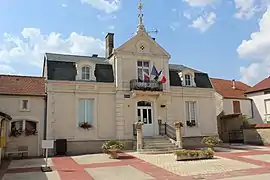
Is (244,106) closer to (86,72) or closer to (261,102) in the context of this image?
(261,102)

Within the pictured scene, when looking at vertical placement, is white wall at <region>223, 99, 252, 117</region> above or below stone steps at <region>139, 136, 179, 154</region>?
above

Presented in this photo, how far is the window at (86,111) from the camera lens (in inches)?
707

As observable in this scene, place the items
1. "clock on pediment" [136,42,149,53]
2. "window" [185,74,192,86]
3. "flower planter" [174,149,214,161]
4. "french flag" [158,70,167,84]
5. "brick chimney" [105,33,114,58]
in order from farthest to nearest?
"brick chimney" [105,33,114,58], "window" [185,74,192,86], "clock on pediment" [136,42,149,53], "french flag" [158,70,167,84], "flower planter" [174,149,214,161]

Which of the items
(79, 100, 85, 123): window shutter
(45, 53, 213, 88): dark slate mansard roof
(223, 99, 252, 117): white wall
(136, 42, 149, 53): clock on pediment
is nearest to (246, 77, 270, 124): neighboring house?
(223, 99, 252, 117): white wall

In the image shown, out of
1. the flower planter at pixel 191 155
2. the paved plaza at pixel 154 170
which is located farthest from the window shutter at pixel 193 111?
the paved plaza at pixel 154 170

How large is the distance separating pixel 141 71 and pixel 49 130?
7.57m

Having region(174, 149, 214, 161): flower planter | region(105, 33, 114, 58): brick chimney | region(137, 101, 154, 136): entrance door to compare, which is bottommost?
region(174, 149, 214, 161): flower planter

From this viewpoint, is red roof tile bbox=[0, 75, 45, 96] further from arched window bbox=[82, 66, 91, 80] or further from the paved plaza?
the paved plaza

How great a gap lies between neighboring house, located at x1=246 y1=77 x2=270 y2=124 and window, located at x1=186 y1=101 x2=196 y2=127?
9.20 m

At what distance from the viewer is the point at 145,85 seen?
62.0 ft

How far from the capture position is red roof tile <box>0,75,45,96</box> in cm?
1684

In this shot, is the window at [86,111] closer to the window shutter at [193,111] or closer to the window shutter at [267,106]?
the window shutter at [193,111]

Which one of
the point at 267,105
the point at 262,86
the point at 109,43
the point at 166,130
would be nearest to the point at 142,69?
the point at 109,43

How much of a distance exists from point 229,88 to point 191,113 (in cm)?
947
